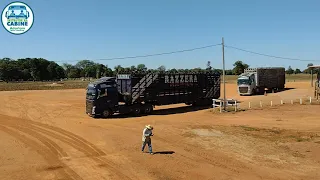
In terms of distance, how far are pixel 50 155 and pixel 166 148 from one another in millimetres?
5591

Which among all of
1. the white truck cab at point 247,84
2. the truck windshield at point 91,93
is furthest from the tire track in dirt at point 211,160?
the white truck cab at point 247,84

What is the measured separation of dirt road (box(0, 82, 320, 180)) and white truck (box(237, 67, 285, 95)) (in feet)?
60.6

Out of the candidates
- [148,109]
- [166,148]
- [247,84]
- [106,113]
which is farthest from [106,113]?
[247,84]

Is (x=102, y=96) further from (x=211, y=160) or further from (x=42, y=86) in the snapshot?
(x=42, y=86)

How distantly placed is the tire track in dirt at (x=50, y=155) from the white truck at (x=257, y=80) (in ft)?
108

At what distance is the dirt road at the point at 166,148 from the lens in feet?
41.1

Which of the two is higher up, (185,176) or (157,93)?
(157,93)

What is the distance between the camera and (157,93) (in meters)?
31.2

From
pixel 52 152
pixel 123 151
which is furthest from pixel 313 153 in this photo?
pixel 52 152

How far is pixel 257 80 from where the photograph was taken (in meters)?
46.8

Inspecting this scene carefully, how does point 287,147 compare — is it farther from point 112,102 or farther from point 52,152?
point 112,102

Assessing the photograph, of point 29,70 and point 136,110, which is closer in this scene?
point 136,110

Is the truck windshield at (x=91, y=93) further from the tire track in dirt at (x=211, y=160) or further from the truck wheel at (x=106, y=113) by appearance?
the tire track in dirt at (x=211, y=160)

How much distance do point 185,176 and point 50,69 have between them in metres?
170
